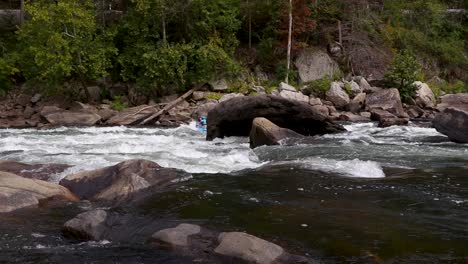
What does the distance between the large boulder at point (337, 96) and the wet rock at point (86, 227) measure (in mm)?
18753

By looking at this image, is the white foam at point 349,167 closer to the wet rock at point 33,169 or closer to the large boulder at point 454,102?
the wet rock at point 33,169

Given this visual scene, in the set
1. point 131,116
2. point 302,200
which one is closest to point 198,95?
point 131,116

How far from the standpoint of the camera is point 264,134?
14891 millimetres

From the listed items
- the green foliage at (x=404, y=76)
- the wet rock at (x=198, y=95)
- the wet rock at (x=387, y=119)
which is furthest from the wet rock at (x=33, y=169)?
the green foliage at (x=404, y=76)

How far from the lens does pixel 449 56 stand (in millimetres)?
32000

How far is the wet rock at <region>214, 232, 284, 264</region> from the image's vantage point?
574 cm

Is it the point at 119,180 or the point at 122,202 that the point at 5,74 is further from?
the point at 122,202

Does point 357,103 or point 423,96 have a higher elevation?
point 423,96

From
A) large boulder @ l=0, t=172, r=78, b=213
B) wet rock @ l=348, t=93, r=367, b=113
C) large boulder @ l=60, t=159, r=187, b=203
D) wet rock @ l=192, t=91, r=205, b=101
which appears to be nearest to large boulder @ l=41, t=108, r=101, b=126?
wet rock @ l=192, t=91, r=205, b=101

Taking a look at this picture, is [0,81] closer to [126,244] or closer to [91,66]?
[91,66]

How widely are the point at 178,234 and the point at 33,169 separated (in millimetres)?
5432

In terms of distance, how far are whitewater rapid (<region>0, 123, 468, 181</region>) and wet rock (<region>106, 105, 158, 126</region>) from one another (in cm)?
370

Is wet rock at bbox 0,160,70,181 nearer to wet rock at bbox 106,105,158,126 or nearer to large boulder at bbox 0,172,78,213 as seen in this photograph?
large boulder at bbox 0,172,78,213

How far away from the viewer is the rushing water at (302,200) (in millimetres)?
6285
